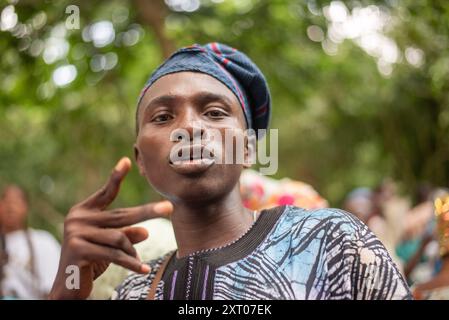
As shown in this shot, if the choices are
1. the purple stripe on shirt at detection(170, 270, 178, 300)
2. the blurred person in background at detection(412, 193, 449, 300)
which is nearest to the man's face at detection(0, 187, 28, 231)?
the blurred person in background at detection(412, 193, 449, 300)

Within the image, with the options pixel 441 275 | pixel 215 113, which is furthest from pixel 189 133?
pixel 441 275

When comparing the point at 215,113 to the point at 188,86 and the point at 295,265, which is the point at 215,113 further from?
the point at 295,265

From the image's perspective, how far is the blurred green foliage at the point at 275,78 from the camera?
5598mm

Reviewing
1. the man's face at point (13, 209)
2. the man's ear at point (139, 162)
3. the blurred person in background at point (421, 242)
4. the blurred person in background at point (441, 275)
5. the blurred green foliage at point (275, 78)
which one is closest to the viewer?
the man's ear at point (139, 162)

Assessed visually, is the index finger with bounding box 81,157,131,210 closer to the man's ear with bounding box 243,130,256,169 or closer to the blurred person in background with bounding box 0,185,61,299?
the man's ear with bounding box 243,130,256,169

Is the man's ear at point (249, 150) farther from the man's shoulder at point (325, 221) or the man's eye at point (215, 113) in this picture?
the man's shoulder at point (325, 221)

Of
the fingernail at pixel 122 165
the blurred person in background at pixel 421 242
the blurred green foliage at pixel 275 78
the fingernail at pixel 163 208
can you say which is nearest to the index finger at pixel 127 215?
the fingernail at pixel 163 208

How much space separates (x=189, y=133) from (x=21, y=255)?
4.37m

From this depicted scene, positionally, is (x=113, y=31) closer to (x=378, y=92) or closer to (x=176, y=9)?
(x=176, y=9)

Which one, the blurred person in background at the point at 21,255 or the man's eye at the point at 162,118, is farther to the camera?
the blurred person in background at the point at 21,255

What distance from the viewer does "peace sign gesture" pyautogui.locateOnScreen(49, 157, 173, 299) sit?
7.03 feet

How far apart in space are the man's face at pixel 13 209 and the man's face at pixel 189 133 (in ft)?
14.8

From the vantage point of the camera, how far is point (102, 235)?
2.15m

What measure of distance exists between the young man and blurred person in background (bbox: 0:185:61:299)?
3.01m
